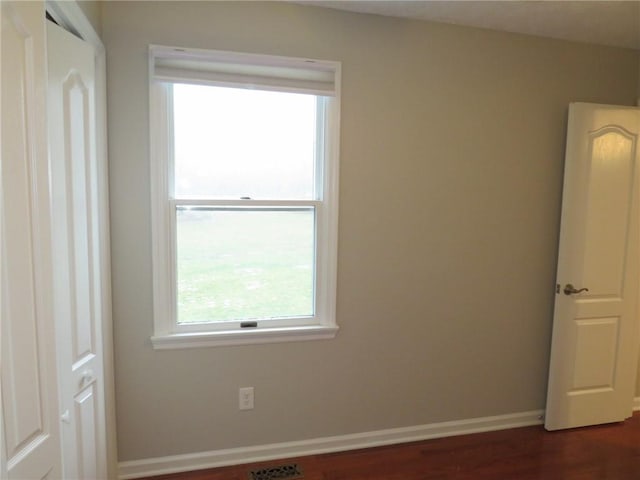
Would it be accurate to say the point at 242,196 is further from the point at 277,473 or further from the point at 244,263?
the point at 277,473

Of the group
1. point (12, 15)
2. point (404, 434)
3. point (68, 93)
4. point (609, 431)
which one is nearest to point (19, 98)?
point (12, 15)

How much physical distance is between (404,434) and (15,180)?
245 cm

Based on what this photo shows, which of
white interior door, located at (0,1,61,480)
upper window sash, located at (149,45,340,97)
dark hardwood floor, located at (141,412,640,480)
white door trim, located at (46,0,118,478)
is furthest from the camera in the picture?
dark hardwood floor, located at (141,412,640,480)

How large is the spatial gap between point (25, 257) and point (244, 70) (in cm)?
149

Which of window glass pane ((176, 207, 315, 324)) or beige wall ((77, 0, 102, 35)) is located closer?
beige wall ((77, 0, 102, 35))

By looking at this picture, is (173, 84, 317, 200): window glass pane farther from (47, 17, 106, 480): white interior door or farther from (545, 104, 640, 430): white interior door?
(545, 104, 640, 430): white interior door

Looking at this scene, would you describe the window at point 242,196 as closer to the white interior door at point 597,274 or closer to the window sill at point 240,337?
the window sill at point 240,337

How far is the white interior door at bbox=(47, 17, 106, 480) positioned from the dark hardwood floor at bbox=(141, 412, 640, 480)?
0.73m

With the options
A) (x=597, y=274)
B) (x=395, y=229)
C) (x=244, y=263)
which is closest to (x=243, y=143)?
(x=244, y=263)

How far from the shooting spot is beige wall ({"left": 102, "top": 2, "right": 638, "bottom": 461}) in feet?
6.87

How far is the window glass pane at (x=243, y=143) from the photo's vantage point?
84.8 inches

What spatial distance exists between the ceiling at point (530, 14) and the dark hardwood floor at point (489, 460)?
2524mm

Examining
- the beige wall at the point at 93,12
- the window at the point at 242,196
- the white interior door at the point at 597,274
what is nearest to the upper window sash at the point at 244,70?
the window at the point at 242,196

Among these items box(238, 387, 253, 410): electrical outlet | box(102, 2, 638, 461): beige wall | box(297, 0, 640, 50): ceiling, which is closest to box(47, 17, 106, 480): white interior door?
box(102, 2, 638, 461): beige wall
